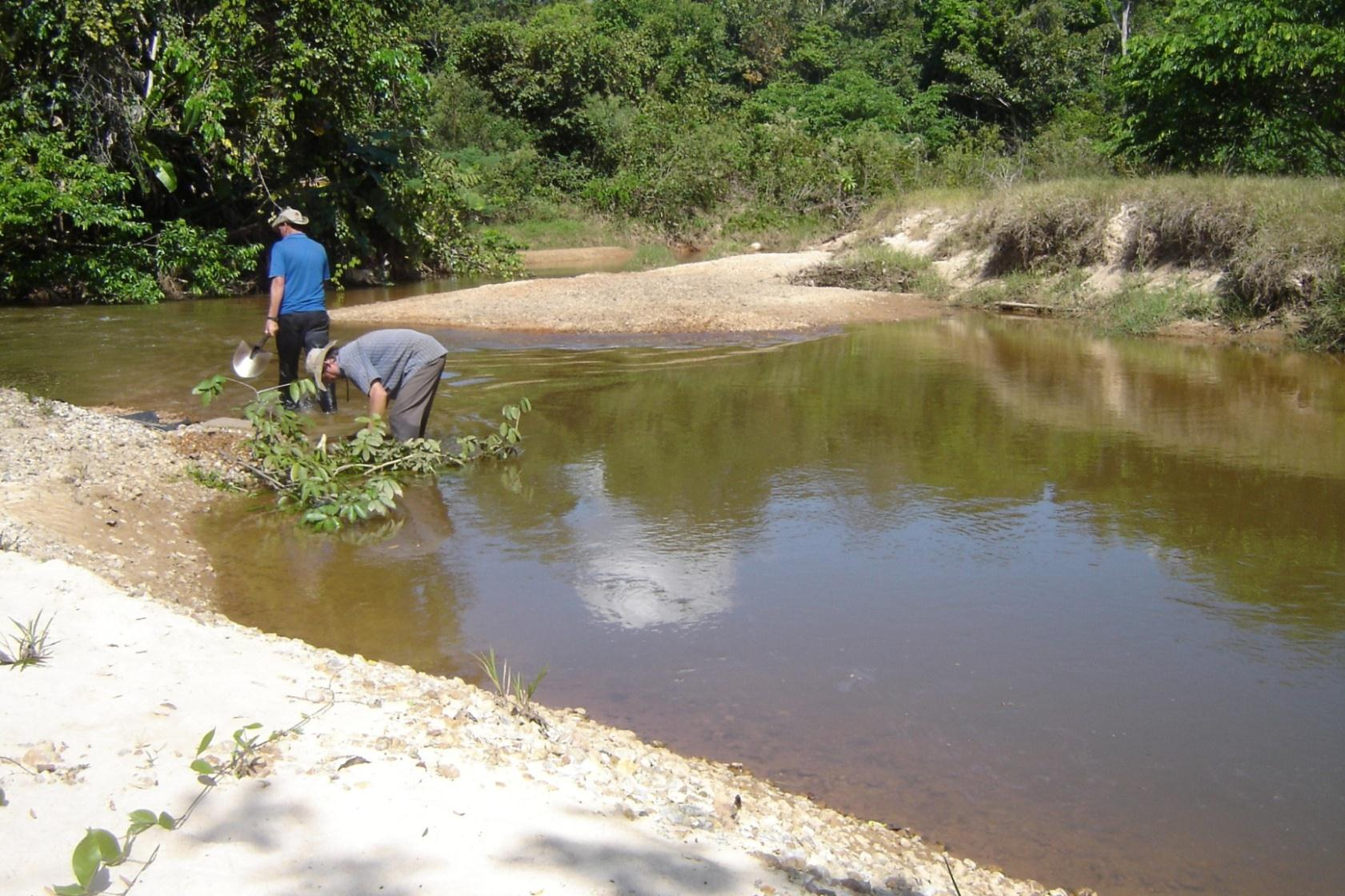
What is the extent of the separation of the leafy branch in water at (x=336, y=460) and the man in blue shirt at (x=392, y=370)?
0.40 ft

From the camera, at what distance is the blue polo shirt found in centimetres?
947

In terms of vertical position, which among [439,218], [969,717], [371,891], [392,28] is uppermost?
[392,28]

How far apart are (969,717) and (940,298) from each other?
53.0 feet

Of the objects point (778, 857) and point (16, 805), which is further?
point (778, 857)

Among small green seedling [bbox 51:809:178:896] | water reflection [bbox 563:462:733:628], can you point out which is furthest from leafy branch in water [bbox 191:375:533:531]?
small green seedling [bbox 51:809:178:896]

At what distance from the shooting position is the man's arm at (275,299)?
947 cm

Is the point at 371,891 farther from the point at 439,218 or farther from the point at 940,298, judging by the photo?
the point at 439,218

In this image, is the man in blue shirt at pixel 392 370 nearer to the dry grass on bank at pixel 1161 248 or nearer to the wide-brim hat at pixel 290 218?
the wide-brim hat at pixel 290 218

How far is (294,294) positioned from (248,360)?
81cm

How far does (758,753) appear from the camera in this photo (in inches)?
187

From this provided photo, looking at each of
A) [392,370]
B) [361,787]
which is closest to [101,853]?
[361,787]

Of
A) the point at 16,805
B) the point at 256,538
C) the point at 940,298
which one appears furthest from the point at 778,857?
the point at 940,298

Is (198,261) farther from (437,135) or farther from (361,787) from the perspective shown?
(361,787)

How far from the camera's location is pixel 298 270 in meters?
9.53
